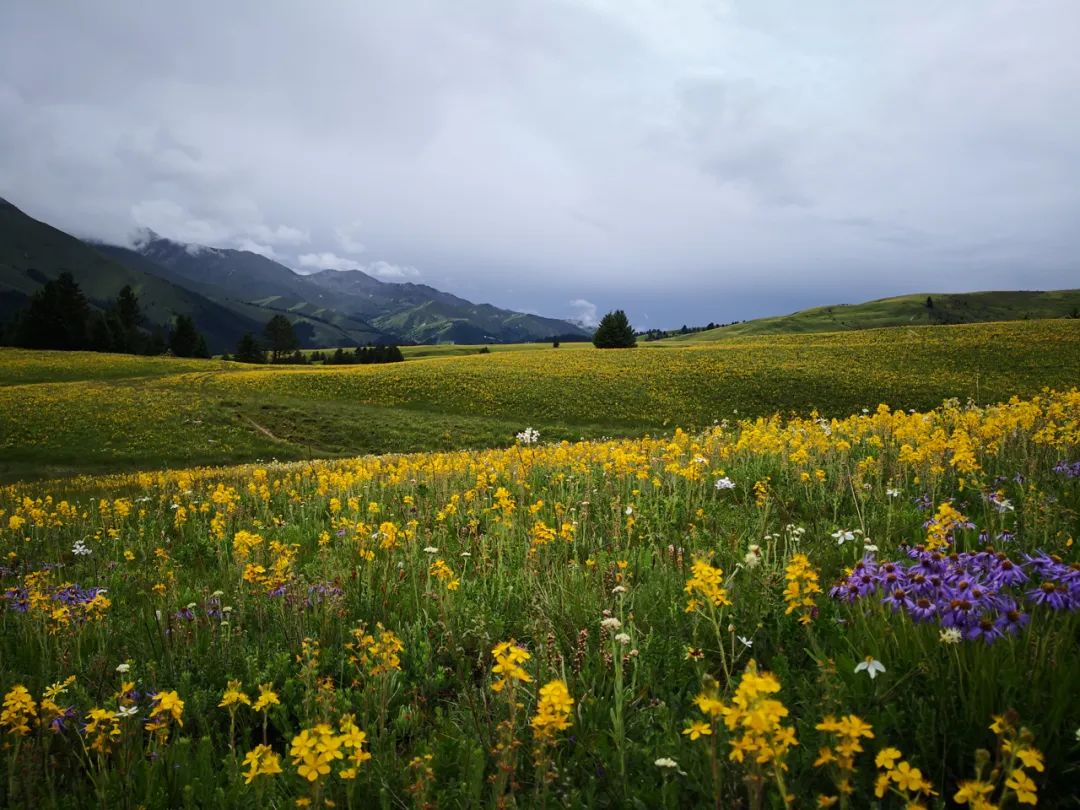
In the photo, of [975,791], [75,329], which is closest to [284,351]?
[75,329]

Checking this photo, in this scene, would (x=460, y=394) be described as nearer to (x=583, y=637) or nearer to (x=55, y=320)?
(x=583, y=637)

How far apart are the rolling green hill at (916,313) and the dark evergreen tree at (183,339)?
11427 centimetres

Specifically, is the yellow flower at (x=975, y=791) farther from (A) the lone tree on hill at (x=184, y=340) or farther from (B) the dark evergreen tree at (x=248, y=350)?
(A) the lone tree on hill at (x=184, y=340)

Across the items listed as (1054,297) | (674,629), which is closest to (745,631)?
(674,629)

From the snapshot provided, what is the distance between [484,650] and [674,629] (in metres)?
1.30

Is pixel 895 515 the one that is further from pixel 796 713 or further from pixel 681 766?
pixel 681 766

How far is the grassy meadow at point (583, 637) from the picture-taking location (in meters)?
2.23

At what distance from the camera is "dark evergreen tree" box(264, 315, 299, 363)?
107m

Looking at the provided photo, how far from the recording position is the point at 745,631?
11.5 feet

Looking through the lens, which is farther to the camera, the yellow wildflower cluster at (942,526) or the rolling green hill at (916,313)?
the rolling green hill at (916,313)

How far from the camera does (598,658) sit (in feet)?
11.4

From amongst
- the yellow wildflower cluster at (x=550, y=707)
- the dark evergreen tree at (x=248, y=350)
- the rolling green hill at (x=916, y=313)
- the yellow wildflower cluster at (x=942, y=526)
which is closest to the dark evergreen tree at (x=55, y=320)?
the dark evergreen tree at (x=248, y=350)

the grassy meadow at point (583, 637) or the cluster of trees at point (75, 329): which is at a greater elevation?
the cluster of trees at point (75, 329)

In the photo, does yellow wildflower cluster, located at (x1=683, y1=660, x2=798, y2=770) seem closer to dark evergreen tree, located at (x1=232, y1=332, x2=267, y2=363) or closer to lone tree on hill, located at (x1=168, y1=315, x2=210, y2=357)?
dark evergreen tree, located at (x1=232, y1=332, x2=267, y2=363)
